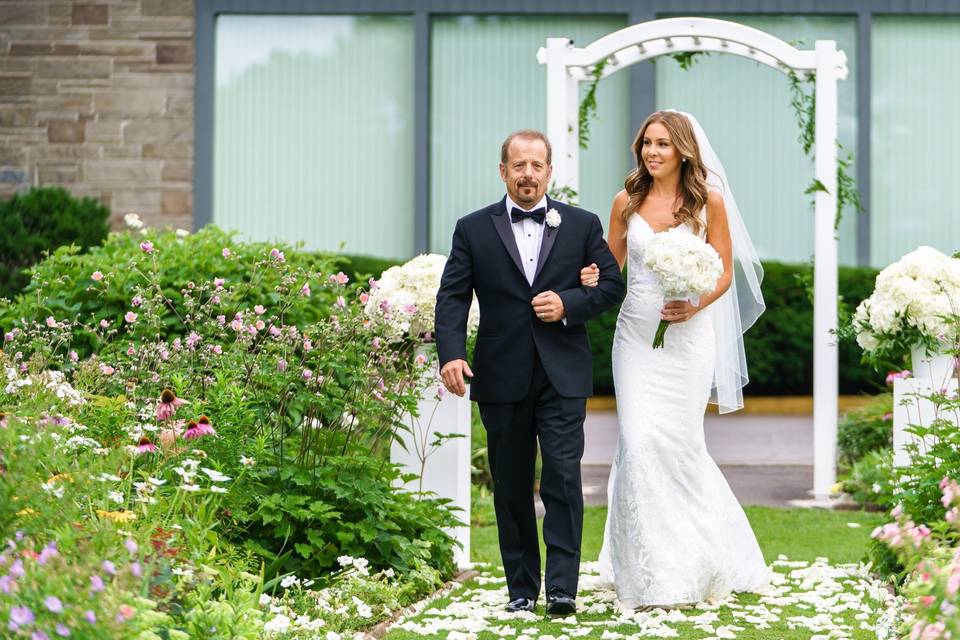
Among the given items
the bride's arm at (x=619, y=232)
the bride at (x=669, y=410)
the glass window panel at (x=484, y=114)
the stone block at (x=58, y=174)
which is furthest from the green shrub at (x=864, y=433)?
the stone block at (x=58, y=174)

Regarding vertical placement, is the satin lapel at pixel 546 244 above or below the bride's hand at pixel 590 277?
above

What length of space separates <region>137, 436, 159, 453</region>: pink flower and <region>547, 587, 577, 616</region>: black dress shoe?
158 centimetres

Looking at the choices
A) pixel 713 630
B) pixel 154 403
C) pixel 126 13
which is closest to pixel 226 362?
pixel 154 403

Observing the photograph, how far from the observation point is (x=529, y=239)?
5418mm

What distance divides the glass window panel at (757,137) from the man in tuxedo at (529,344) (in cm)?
776

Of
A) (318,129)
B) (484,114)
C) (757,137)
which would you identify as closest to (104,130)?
(318,129)

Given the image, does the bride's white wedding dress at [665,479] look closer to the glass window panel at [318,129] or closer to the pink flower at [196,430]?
the pink flower at [196,430]

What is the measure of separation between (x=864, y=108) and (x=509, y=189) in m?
8.09

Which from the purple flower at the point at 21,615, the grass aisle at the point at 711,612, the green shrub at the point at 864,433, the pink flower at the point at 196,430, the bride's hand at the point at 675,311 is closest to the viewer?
the purple flower at the point at 21,615

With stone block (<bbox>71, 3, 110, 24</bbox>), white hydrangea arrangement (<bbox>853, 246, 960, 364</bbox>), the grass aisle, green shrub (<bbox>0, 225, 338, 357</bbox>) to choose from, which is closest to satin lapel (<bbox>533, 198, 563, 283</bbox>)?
the grass aisle

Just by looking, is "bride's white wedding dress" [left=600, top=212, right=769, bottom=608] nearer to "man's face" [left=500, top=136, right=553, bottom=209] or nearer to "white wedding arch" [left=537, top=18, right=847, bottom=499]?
"man's face" [left=500, top=136, right=553, bottom=209]

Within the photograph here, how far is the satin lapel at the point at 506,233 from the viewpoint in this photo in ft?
17.6

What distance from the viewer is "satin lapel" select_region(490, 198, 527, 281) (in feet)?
17.6

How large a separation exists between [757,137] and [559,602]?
852 cm
